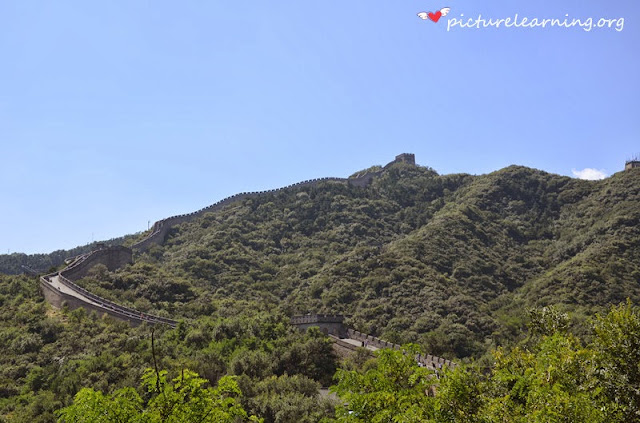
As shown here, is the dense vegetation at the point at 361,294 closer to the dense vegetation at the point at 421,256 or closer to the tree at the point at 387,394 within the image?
the tree at the point at 387,394

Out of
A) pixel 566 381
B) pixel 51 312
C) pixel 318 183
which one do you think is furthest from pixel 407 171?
pixel 566 381

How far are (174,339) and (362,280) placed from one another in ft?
86.1

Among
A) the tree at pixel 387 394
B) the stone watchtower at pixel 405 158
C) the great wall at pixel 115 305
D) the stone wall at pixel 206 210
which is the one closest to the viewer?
the tree at pixel 387 394

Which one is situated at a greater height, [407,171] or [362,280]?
[407,171]

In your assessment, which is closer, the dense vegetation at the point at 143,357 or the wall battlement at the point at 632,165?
the dense vegetation at the point at 143,357

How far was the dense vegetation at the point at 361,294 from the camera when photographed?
32.8 metres

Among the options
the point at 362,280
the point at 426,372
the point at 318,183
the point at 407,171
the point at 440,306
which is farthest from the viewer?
the point at 407,171

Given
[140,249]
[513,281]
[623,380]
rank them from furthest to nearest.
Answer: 1. [140,249]
2. [513,281]
3. [623,380]

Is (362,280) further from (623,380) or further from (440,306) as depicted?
(623,380)

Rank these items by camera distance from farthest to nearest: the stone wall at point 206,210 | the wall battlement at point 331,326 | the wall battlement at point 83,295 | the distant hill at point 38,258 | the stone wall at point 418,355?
the distant hill at point 38,258 → the stone wall at point 206,210 → the wall battlement at point 83,295 → the wall battlement at point 331,326 → the stone wall at point 418,355

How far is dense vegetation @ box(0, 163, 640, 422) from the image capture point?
32844 mm

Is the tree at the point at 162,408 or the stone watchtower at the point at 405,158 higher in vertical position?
the stone watchtower at the point at 405,158

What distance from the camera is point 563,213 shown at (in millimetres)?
93625

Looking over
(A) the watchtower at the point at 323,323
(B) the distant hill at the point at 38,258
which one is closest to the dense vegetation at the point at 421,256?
(A) the watchtower at the point at 323,323
